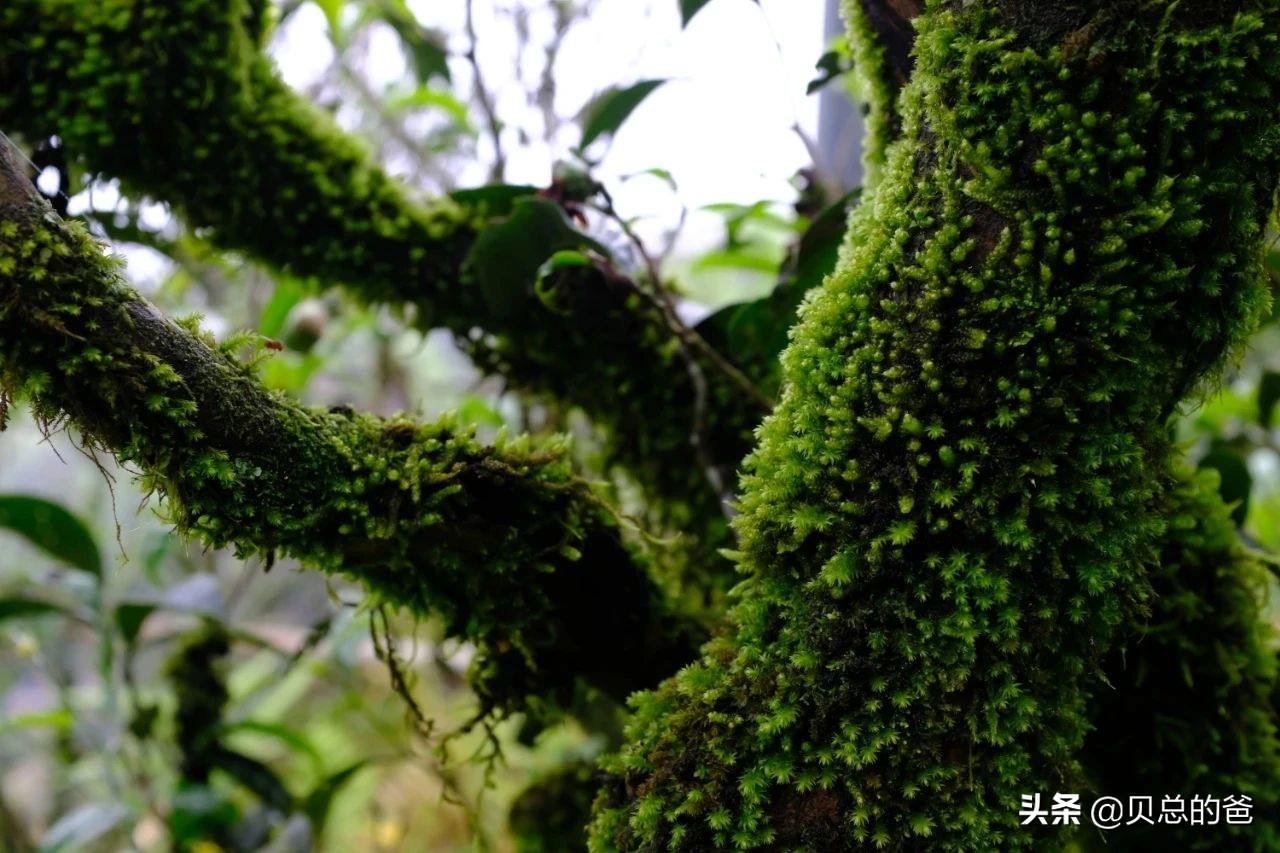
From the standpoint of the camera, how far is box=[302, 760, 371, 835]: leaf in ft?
3.73

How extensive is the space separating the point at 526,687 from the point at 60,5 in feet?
3.07

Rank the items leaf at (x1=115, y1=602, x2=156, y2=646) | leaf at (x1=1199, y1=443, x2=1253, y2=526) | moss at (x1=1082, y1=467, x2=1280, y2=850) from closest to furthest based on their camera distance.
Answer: moss at (x1=1082, y1=467, x2=1280, y2=850) < leaf at (x1=1199, y1=443, x2=1253, y2=526) < leaf at (x1=115, y1=602, x2=156, y2=646)

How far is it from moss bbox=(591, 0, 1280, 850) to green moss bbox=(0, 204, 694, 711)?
0.19 metres

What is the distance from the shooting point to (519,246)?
838 mm

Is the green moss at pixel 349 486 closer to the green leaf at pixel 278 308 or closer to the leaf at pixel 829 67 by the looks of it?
the leaf at pixel 829 67

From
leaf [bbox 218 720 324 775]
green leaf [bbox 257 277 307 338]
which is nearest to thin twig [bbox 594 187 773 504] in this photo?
green leaf [bbox 257 277 307 338]

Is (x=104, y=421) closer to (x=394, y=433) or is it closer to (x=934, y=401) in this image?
(x=394, y=433)

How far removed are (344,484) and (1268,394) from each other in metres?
1.50

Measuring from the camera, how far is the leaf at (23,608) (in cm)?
111

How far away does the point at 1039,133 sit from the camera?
18.8 inches

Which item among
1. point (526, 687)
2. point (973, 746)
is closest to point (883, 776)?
point (973, 746)

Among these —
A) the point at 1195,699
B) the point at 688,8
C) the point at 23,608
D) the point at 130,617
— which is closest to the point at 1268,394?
the point at 1195,699

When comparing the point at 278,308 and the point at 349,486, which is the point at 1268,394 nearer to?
the point at 349,486

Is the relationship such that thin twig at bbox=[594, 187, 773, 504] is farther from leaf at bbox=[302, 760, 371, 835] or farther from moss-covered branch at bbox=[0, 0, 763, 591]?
leaf at bbox=[302, 760, 371, 835]
